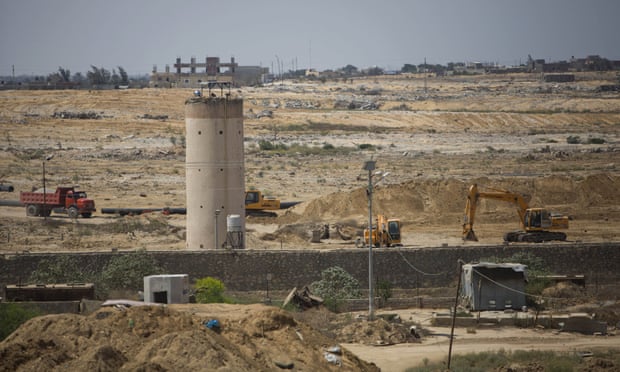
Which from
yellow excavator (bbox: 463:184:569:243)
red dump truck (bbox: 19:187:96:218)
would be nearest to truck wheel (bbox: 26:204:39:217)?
red dump truck (bbox: 19:187:96:218)

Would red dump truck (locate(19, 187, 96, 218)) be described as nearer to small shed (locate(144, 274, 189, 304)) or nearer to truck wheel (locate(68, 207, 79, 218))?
truck wheel (locate(68, 207, 79, 218))

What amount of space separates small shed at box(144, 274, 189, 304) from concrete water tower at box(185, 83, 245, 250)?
26.8 ft

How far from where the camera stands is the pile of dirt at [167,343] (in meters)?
21.1

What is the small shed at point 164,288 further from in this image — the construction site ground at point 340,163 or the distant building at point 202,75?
the distant building at point 202,75

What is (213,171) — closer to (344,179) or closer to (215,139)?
(215,139)

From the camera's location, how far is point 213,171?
38.1 m

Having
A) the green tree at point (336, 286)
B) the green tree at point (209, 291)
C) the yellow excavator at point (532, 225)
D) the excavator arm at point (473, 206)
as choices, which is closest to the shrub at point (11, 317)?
the green tree at point (209, 291)

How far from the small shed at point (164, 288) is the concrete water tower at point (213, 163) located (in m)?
8.16

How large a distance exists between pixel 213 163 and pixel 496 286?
33.3 feet

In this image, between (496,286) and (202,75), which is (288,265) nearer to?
(496,286)

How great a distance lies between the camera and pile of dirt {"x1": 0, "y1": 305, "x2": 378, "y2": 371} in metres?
21.1

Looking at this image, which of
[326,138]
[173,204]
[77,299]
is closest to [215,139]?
[77,299]

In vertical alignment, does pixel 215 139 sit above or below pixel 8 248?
above

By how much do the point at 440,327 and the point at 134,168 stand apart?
148 feet
